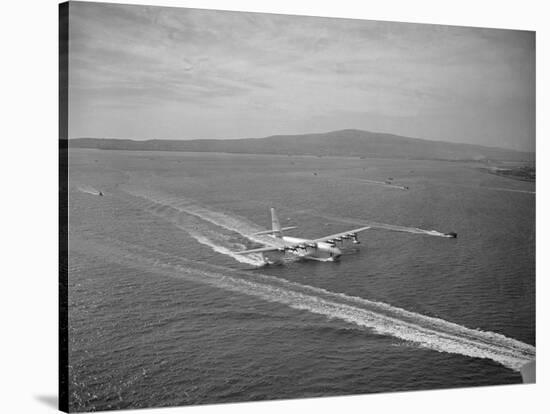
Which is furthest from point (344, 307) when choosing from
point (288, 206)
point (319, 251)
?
point (288, 206)

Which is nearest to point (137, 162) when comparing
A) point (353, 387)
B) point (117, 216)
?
point (117, 216)

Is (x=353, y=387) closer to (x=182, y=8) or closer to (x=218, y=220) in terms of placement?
(x=218, y=220)

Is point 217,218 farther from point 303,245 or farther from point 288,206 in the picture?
point 303,245

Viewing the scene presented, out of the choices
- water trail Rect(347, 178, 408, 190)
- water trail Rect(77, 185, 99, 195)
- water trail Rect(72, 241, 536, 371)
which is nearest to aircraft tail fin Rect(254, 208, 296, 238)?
water trail Rect(72, 241, 536, 371)

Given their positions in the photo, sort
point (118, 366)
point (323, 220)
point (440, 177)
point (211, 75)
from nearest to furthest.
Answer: point (118, 366) < point (211, 75) < point (323, 220) < point (440, 177)

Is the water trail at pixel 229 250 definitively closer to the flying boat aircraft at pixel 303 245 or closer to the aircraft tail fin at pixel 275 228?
the flying boat aircraft at pixel 303 245

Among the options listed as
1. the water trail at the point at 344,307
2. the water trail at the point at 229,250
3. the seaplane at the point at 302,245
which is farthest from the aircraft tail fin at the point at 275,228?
the water trail at the point at 344,307

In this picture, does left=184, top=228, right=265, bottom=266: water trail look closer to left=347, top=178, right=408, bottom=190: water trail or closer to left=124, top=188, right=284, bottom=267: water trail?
left=124, top=188, right=284, bottom=267: water trail
